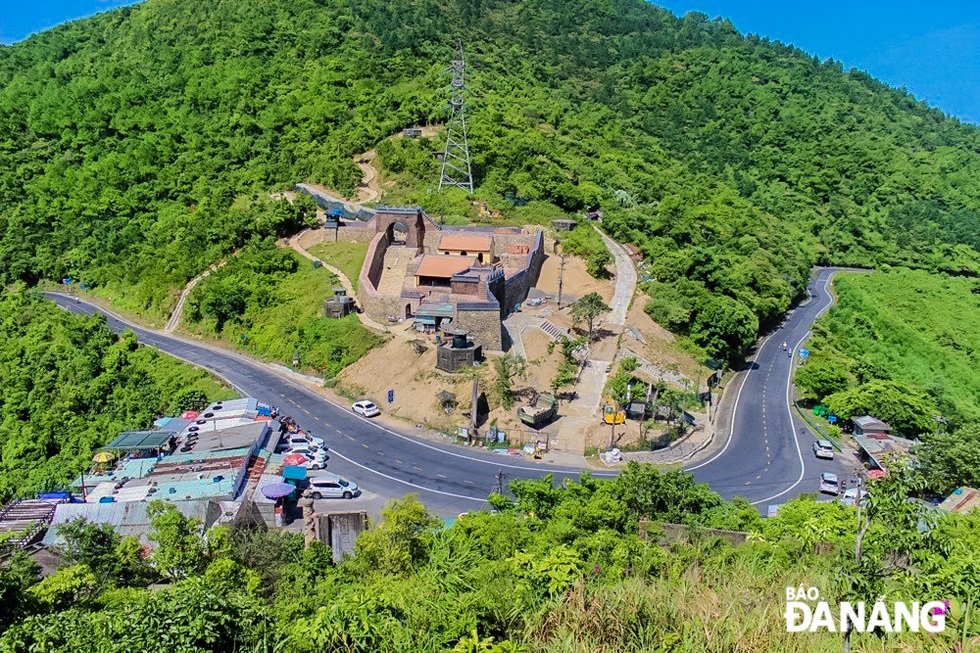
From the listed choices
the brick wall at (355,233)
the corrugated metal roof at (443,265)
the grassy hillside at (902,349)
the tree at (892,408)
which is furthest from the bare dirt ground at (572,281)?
the tree at (892,408)

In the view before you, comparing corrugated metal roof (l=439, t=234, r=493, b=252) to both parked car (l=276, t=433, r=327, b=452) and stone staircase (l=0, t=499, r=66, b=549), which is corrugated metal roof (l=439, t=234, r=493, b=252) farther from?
stone staircase (l=0, t=499, r=66, b=549)

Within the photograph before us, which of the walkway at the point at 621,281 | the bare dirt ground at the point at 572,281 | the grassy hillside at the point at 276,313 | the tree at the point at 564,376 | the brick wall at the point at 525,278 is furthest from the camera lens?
the bare dirt ground at the point at 572,281

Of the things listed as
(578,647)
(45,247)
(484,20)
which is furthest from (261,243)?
(484,20)

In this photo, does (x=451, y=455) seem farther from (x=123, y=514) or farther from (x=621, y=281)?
(x=621, y=281)

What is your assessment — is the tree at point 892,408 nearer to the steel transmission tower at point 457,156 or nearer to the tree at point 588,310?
the tree at point 588,310

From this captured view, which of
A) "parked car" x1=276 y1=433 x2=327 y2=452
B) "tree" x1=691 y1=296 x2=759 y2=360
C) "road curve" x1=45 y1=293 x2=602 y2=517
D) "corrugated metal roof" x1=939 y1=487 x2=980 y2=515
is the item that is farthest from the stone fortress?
"corrugated metal roof" x1=939 y1=487 x2=980 y2=515
